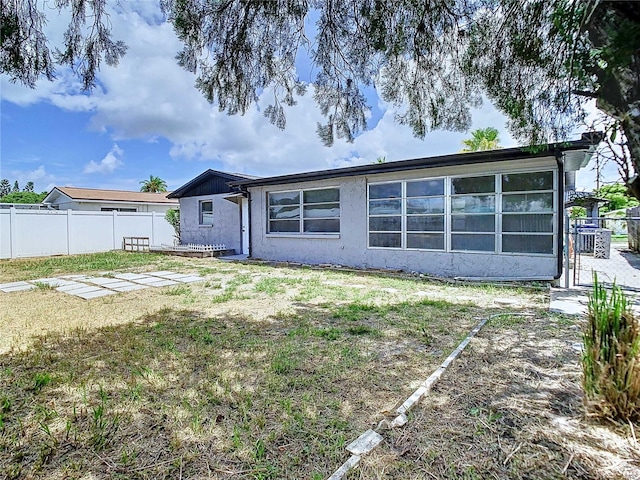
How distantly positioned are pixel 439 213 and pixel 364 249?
7.44ft

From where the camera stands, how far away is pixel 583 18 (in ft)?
7.03

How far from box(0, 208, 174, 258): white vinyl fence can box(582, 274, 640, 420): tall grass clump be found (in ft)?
59.2

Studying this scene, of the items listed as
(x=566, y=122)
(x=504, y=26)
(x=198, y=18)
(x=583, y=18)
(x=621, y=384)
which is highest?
(x=198, y=18)

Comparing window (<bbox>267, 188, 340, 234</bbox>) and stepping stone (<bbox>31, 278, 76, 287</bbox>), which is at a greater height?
window (<bbox>267, 188, 340, 234</bbox>)

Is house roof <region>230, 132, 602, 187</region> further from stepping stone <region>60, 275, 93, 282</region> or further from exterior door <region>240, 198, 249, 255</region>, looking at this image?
stepping stone <region>60, 275, 93, 282</region>

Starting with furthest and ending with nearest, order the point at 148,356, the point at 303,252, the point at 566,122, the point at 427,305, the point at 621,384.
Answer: the point at 303,252, the point at 427,305, the point at 148,356, the point at 566,122, the point at 621,384

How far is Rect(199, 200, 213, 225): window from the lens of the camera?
15.5 meters

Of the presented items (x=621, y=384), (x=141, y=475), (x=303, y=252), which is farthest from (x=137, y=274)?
(x=621, y=384)

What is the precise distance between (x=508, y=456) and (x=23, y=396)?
3.52 m

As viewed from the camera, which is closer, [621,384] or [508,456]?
[508,456]

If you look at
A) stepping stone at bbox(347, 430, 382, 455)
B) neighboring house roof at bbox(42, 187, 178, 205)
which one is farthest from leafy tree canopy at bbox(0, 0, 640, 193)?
neighboring house roof at bbox(42, 187, 178, 205)

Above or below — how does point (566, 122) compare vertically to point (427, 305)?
above

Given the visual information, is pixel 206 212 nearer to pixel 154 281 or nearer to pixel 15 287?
pixel 154 281

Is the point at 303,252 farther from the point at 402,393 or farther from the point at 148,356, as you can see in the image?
the point at 402,393
